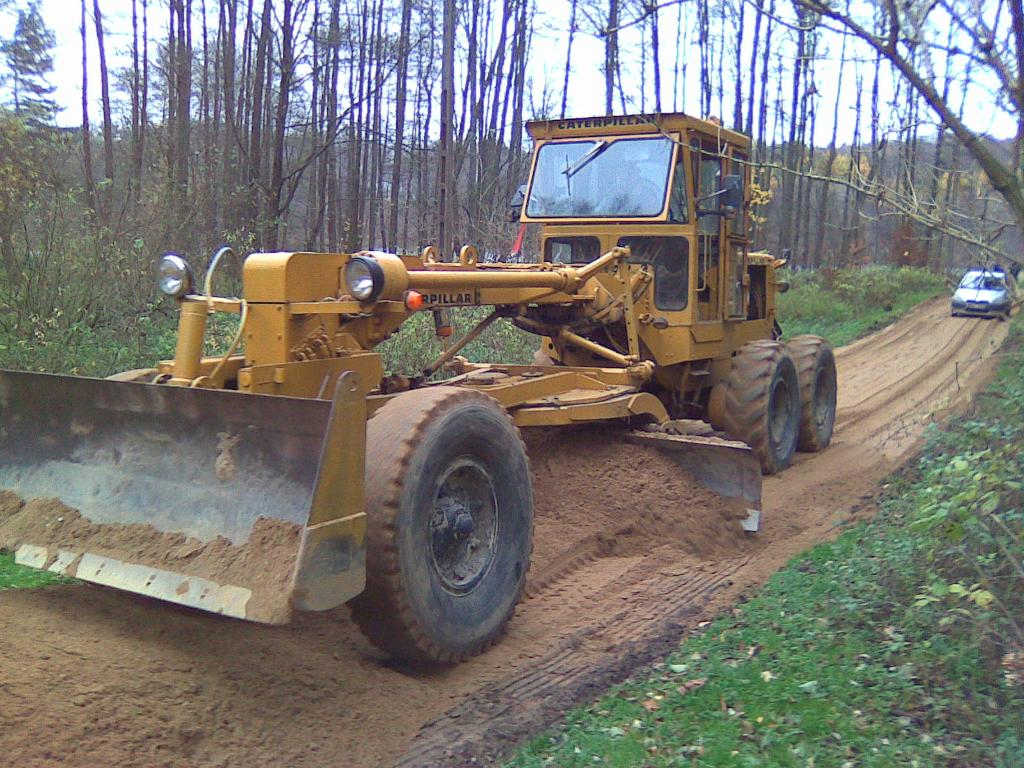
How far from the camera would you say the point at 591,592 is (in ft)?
18.7

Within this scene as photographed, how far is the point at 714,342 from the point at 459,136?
68.0ft

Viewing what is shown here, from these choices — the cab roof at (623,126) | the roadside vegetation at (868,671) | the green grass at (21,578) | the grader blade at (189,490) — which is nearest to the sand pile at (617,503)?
the roadside vegetation at (868,671)

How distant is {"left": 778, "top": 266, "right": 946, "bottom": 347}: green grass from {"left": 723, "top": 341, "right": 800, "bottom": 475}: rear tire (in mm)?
13073

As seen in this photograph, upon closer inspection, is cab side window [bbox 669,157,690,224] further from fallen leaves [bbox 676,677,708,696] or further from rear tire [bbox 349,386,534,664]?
fallen leaves [bbox 676,677,708,696]

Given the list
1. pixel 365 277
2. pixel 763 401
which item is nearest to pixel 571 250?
pixel 763 401

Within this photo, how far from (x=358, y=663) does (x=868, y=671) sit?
7.74 ft

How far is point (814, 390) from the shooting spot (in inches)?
397

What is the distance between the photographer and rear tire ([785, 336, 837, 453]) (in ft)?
32.0

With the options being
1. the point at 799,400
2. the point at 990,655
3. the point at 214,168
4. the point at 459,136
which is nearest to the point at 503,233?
the point at 214,168

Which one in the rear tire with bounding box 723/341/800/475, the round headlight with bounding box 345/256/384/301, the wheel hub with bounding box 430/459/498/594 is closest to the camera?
the wheel hub with bounding box 430/459/498/594

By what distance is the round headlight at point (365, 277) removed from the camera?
4.93 m

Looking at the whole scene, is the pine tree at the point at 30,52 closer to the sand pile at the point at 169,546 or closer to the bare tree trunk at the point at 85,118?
the bare tree trunk at the point at 85,118

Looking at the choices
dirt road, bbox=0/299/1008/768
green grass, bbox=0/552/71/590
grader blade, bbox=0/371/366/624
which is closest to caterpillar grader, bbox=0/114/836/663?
grader blade, bbox=0/371/366/624

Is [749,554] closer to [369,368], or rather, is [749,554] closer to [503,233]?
[369,368]
